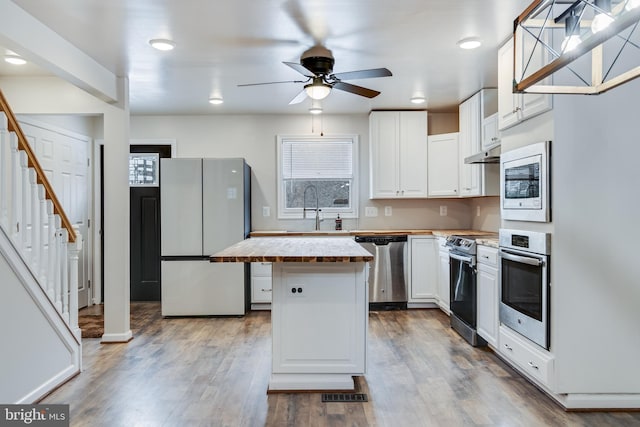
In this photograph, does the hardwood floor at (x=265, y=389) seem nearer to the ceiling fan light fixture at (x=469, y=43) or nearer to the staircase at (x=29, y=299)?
the staircase at (x=29, y=299)

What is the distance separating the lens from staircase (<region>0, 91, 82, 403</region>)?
2379mm

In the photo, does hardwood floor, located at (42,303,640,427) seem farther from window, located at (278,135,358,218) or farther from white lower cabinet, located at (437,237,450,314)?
window, located at (278,135,358,218)

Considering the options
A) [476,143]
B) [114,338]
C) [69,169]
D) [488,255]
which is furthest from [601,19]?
[69,169]

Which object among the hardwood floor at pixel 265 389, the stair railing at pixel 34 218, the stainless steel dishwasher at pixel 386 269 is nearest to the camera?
the hardwood floor at pixel 265 389

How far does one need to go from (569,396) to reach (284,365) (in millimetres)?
1707

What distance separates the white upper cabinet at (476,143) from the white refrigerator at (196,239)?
258 centimetres

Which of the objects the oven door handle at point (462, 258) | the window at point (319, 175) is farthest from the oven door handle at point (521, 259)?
the window at point (319, 175)

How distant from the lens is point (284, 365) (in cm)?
A: 268

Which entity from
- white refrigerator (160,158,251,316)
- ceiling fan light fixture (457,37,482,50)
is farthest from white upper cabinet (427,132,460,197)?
white refrigerator (160,158,251,316)

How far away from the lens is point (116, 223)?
3.76m

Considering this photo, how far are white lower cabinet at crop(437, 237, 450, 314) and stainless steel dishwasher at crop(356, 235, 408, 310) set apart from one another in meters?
0.39

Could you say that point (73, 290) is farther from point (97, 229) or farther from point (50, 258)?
point (97, 229)

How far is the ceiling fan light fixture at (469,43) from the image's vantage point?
3.02 m

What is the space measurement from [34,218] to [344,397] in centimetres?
229
